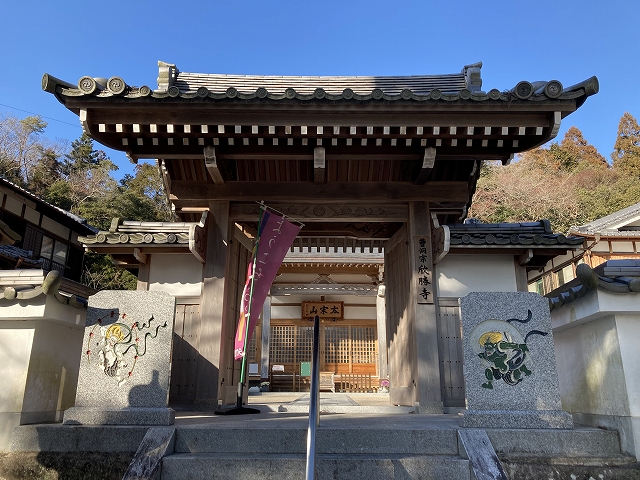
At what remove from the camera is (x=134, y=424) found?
444cm

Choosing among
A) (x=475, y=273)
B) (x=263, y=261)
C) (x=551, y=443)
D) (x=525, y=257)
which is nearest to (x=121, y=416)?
(x=263, y=261)

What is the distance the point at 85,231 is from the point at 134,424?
1792 cm

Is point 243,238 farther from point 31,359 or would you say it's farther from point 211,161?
point 31,359

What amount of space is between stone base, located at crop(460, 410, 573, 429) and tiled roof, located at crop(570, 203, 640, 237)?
14.2m

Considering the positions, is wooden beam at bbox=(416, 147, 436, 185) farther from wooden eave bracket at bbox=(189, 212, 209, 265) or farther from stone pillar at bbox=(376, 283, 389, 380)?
Result: stone pillar at bbox=(376, 283, 389, 380)

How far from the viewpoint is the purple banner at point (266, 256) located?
6391 mm

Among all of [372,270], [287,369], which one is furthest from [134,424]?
[287,369]

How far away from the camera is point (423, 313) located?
6.84 metres

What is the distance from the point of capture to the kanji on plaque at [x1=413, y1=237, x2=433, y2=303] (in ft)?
22.7

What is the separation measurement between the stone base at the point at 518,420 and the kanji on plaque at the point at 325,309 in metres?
13.9

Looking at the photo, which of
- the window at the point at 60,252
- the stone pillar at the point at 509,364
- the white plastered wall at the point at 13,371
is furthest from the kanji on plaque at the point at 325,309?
the white plastered wall at the point at 13,371

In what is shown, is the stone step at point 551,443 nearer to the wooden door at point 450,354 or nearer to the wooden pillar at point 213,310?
the wooden door at point 450,354

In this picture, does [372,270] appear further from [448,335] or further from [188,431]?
[188,431]

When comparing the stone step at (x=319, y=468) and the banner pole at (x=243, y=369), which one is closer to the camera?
the stone step at (x=319, y=468)
